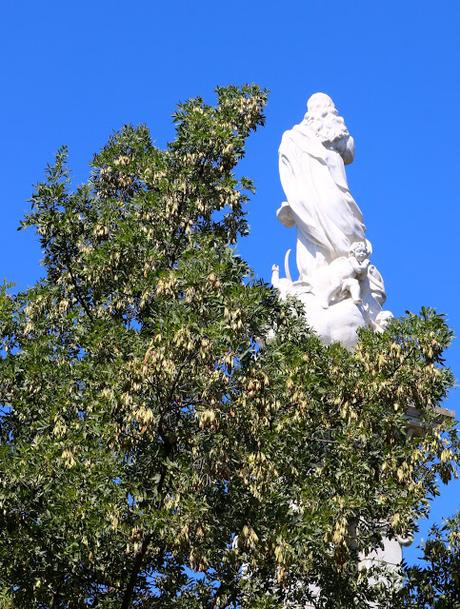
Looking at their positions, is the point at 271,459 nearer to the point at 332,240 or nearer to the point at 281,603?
the point at 281,603

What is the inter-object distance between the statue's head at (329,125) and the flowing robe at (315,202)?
12 centimetres

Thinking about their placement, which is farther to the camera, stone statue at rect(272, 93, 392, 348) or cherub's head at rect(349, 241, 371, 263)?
cherub's head at rect(349, 241, 371, 263)

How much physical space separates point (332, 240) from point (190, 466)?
8.19m

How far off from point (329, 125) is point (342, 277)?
10.6 ft

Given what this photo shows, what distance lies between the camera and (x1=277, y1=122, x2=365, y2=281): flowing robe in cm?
2342

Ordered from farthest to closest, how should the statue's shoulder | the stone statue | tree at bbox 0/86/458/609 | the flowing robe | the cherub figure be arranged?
the statue's shoulder < the flowing robe < the cherub figure < the stone statue < tree at bbox 0/86/458/609

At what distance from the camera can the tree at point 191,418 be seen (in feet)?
51.8

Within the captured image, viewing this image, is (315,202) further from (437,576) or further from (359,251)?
(437,576)

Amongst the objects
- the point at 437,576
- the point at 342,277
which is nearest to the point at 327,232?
the point at 342,277

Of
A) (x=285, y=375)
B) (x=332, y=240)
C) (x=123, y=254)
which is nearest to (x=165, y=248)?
(x=123, y=254)

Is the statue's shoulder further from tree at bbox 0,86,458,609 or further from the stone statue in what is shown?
tree at bbox 0,86,458,609

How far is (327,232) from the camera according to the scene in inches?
922

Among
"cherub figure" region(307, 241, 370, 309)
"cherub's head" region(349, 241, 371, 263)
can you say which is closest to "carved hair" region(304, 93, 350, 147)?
"cherub figure" region(307, 241, 370, 309)

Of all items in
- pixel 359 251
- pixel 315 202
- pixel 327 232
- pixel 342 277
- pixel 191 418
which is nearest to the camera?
pixel 191 418
